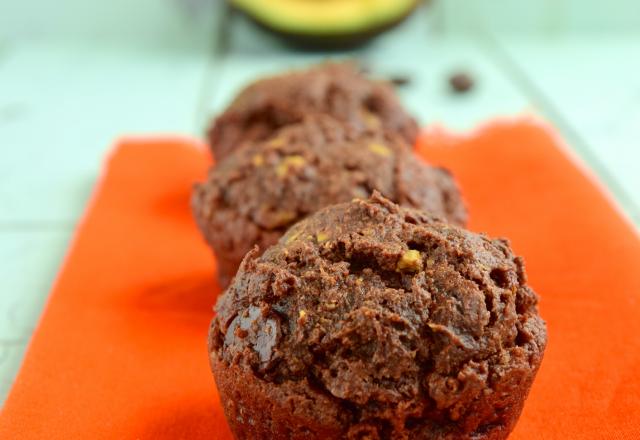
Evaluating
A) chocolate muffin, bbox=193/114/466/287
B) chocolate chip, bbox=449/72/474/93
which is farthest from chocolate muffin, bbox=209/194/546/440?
chocolate chip, bbox=449/72/474/93

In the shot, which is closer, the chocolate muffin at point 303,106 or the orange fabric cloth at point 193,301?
the orange fabric cloth at point 193,301

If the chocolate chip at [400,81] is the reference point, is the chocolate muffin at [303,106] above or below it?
below

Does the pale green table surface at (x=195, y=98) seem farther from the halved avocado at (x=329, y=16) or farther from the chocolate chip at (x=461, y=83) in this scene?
the halved avocado at (x=329, y=16)

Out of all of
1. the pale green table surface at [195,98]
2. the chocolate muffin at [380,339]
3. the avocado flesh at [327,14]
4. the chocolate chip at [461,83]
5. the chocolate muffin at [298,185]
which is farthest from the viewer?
the avocado flesh at [327,14]

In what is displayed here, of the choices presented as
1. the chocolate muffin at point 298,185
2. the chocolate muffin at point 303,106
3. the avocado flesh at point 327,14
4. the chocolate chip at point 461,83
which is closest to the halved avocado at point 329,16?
the avocado flesh at point 327,14

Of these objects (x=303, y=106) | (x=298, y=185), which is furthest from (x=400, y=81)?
(x=298, y=185)

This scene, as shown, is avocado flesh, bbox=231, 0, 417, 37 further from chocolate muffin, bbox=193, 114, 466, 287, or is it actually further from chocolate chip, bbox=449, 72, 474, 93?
chocolate muffin, bbox=193, 114, 466, 287

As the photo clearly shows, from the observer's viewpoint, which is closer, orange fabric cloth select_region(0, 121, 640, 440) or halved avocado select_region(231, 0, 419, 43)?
orange fabric cloth select_region(0, 121, 640, 440)

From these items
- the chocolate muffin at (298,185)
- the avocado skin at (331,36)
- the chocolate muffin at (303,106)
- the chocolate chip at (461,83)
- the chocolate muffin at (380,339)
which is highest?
the avocado skin at (331,36)
